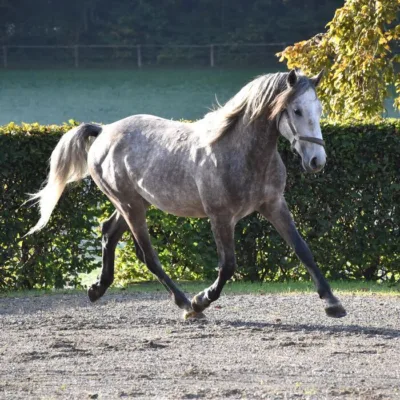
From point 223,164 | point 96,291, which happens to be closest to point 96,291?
point 96,291

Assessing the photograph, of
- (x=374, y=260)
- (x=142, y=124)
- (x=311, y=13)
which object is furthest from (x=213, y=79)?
(x=142, y=124)

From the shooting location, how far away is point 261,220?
32.0 ft

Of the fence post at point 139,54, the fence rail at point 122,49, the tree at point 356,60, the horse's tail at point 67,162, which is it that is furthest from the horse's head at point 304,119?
the fence post at point 139,54

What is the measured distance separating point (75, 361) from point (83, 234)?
4039 millimetres

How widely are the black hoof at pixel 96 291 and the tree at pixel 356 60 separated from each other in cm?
533

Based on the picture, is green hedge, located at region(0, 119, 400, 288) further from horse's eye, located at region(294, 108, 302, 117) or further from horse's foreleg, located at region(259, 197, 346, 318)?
horse's eye, located at region(294, 108, 302, 117)

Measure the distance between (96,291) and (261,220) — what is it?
7.62ft

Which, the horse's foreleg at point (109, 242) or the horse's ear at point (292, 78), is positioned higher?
the horse's ear at point (292, 78)

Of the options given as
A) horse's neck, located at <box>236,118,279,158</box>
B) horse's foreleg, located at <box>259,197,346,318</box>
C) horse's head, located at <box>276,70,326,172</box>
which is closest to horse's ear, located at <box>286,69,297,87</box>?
horse's head, located at <box>276,70,326,172</box>

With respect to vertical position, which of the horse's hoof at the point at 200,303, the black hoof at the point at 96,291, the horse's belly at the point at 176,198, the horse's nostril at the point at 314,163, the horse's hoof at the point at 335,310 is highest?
the horse's nostril at the point at 314,163

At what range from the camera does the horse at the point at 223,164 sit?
634 centimetres

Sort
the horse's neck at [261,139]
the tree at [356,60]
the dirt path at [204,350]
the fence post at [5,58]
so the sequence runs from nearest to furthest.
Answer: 1. the dirt path at [204,350]
2. the horse's neck at [261,139]
3. the tree at [356,60]
4. the fence post at [5,58]

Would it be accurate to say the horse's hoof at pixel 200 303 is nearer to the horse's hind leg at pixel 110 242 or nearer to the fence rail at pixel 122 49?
the horse's hind leg at pixel 110 242

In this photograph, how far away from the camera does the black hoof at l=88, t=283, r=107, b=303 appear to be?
26.5 feet
